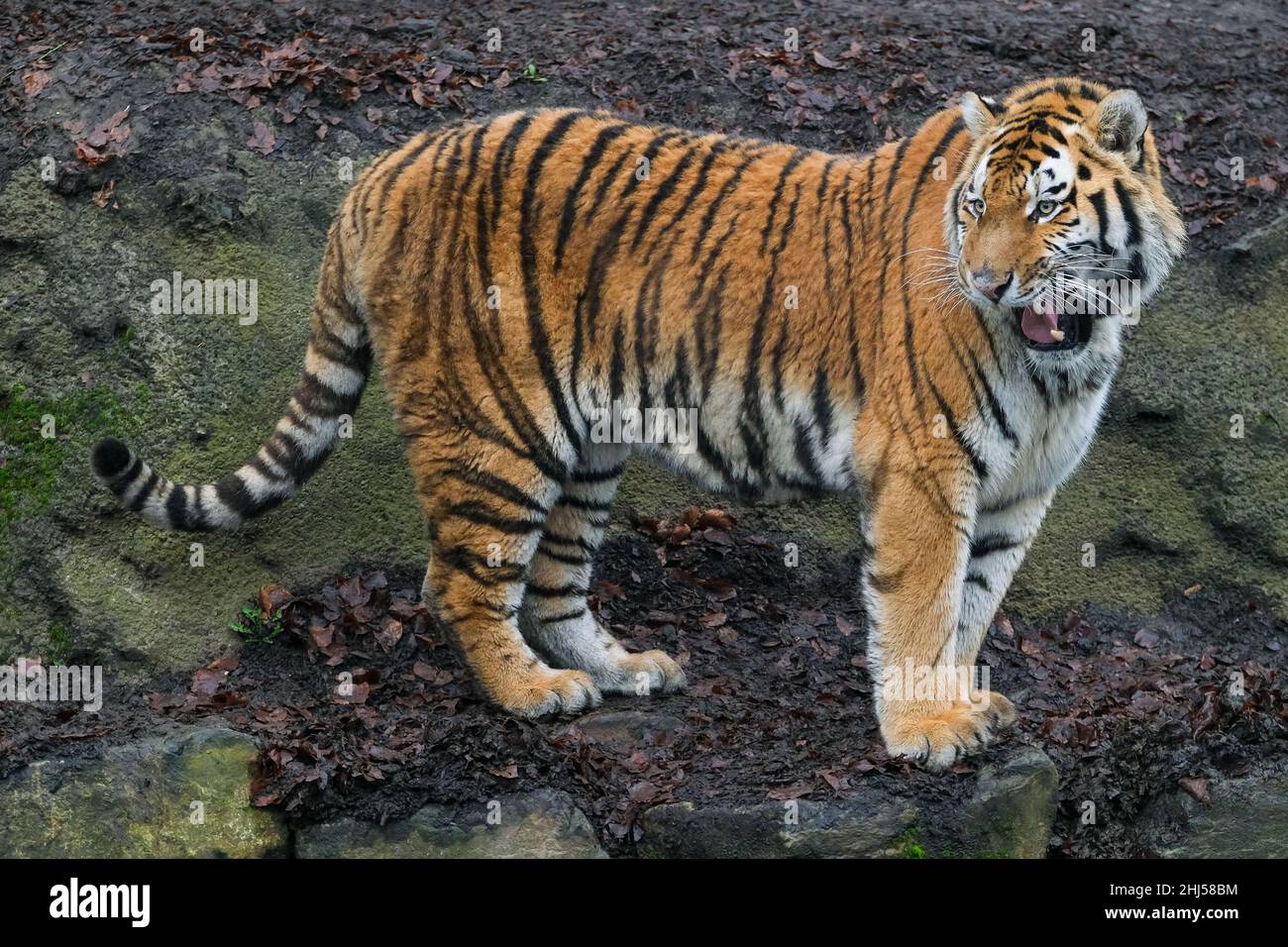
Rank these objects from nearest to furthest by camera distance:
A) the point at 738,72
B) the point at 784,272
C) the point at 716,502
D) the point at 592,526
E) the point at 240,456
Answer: the point at 784,272, the point at 592,526, the point at 240,456, the point at 716,502, the point at 738,72

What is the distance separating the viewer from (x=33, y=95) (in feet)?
26.3

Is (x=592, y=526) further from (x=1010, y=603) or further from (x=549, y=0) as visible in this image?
(x=549, y=0)

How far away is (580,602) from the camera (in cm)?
631

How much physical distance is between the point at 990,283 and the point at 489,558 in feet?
6.95

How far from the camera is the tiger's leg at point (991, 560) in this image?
567cm

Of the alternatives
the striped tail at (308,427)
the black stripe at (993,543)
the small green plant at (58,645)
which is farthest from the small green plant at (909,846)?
the small green plant at (58,645)

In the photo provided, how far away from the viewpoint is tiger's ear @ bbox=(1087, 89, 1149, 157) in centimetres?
485

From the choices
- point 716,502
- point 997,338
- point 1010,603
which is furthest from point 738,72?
point 997,338

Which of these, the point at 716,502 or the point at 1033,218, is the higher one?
the point at 1033,218

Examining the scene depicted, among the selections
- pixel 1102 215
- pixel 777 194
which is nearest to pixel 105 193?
pixel 777 194

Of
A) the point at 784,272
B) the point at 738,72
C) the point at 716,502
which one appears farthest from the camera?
the point at 738,72

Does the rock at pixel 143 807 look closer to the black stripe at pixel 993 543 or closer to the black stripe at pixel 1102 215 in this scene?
the black stripe at pixel 993 543

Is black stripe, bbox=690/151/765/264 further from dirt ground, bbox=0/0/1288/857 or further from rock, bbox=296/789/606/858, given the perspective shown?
rock, bbox=296/789/606/858
